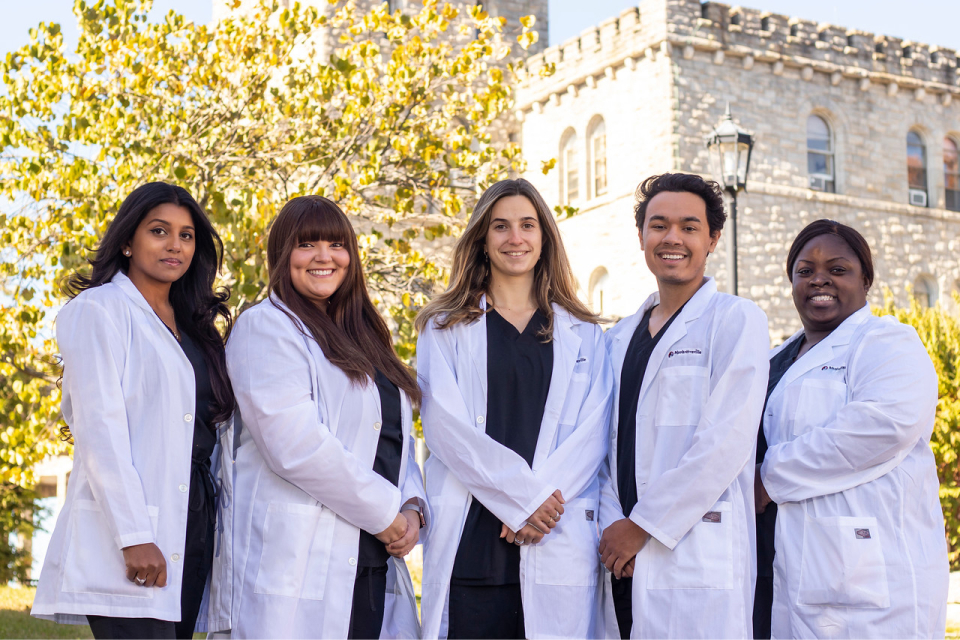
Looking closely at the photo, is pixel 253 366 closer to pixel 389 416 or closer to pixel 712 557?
pixel 389 416

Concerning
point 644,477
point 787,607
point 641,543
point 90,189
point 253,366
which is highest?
point 90,189

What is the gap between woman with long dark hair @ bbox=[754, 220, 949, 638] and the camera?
12.4ft

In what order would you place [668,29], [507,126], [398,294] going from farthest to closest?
[507,126]
[668,29]
[398,294]

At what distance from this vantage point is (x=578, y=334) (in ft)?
13.7

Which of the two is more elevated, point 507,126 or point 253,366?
point 507,126

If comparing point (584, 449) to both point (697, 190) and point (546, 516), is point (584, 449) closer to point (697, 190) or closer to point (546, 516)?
point (546, 516)

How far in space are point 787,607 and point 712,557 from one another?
0.48m

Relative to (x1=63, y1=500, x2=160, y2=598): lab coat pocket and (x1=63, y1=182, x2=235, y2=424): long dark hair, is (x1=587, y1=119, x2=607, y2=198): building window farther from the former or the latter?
(x1=63, y1=500, x2=160, y2=598): lab coat pocket

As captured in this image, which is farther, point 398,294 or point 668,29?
point 668,29

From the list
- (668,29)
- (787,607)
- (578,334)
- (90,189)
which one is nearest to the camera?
(787,607)

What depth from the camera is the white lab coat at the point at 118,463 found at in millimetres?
3393

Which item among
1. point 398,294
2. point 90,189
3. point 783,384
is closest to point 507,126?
point 398,294

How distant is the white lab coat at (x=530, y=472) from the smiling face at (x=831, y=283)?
980mm

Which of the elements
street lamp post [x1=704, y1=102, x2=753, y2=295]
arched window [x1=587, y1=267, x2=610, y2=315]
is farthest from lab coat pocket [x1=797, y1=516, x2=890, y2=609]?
arched window [x1=587, y1=267, x2=610, y2=315]
